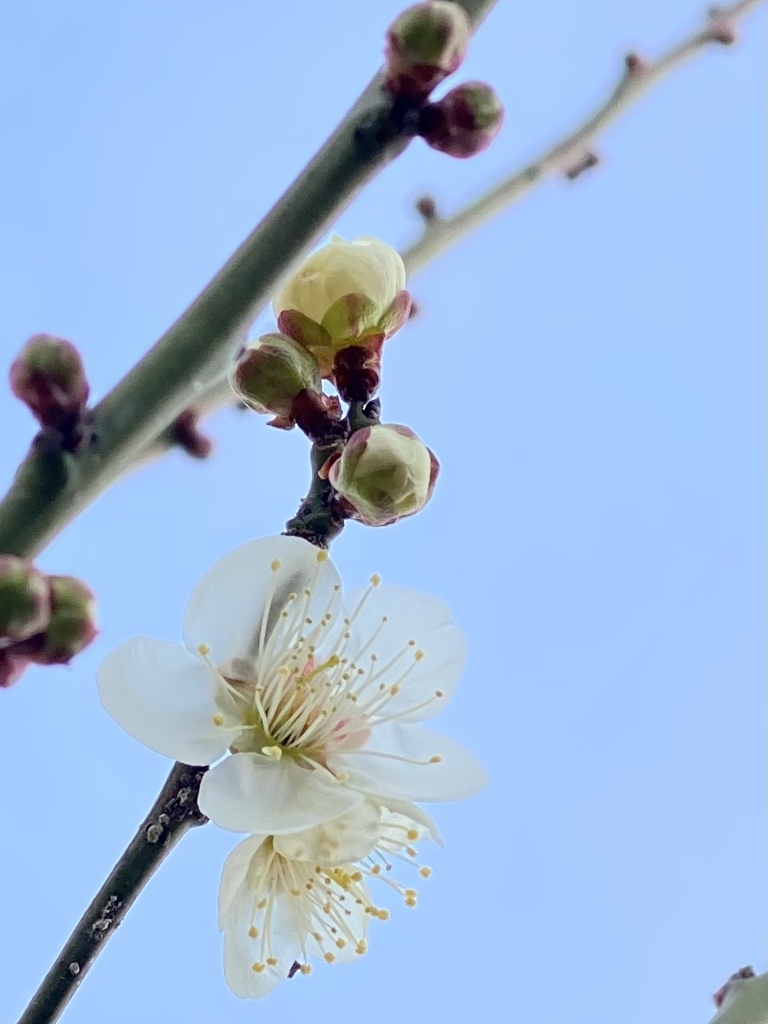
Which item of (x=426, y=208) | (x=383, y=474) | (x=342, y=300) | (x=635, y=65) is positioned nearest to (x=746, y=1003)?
(x=383, y=474)

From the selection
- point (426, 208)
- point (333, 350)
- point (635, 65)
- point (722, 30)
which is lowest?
point (333, 350)

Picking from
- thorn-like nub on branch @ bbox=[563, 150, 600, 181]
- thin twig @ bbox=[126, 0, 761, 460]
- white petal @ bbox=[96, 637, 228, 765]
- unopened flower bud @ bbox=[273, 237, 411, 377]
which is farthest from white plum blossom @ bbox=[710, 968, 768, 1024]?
thorn-like nub on branch @ bbox=[563, 150, 600, 181]

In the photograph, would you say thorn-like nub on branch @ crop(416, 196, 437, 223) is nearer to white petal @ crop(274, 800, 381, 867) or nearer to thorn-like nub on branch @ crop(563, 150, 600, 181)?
thorn-like nub on branch @ crop(563, 150, 600, 181)

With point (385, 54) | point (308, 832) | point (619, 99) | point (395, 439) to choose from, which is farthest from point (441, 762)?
point (619, 99)

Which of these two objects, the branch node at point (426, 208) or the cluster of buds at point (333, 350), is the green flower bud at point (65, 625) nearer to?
the cluster of buds at point (333, 350)

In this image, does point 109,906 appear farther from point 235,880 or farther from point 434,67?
point 434,67

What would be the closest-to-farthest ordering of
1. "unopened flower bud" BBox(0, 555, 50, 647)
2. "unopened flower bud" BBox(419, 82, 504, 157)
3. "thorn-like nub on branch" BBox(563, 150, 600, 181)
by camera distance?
"unopened flower bud" BBox(0, 555, 50, 647) < "unopened flower bud" BBox(419, 82, 504, 157) < "thorn-like nub on branch" BBox(563, 150, 600, 181)
